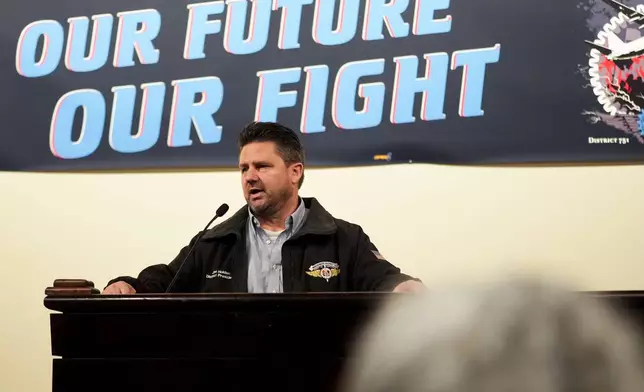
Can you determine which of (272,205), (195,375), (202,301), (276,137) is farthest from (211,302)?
(276,137)

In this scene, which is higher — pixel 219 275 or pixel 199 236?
pixel 199 236

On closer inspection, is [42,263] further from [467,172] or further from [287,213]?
[467,172]

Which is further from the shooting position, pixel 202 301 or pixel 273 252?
pixel 273 252

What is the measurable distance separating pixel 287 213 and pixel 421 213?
0.56 metres

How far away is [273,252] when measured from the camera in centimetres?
238

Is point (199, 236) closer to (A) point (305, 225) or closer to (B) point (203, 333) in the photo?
(A) point (305, 225)

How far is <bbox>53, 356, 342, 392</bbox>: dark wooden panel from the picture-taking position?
4.98 ft

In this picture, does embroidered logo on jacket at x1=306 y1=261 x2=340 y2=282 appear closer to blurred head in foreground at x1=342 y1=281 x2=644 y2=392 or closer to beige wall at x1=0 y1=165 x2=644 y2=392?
beige wall at x1=0 y1=165 x2=644 y2=392

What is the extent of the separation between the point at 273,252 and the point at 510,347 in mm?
1982

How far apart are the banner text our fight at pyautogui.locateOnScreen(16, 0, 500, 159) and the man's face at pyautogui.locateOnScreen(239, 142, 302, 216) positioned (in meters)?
0.40

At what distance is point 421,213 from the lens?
2.82 metres

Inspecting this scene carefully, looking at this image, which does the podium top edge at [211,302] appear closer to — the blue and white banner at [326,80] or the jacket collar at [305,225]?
the jacket collar at [305,225]

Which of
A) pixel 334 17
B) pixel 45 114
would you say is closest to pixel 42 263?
pixel 45 114

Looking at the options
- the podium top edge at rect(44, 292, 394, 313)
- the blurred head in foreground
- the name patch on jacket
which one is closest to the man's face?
the name patch on jacket
